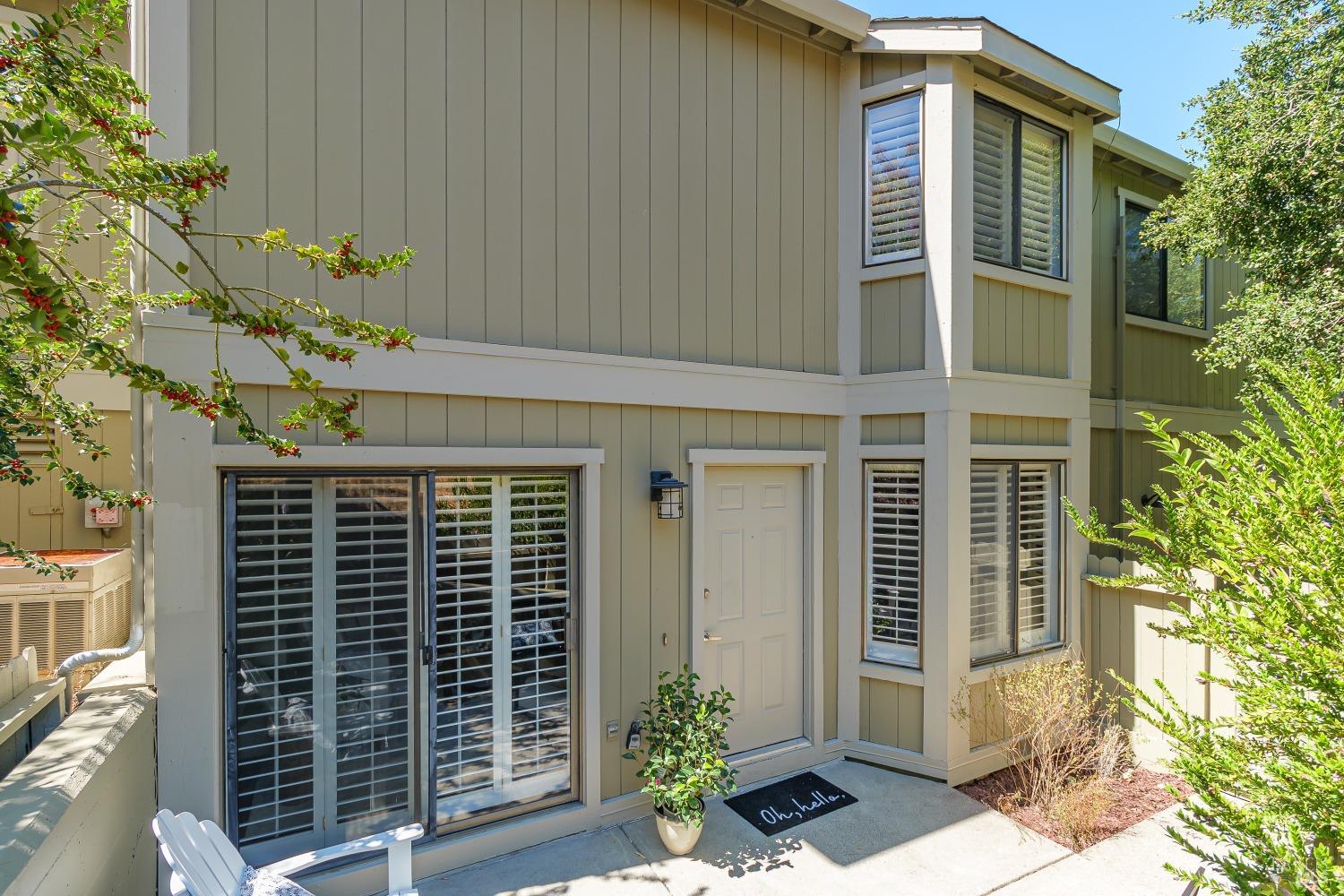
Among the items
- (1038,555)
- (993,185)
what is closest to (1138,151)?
(993,185)

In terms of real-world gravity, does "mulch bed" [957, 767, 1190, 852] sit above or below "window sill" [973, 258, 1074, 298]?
below

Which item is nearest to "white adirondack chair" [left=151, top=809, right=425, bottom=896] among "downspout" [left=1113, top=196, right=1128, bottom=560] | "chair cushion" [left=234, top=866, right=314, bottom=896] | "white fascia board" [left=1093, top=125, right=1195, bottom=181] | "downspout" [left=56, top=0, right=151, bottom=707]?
"chair cushion" [left=234, top=866, right=314, bottom=896]

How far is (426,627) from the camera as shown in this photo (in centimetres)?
381

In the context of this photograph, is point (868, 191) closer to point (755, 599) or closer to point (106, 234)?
point (755, 599)

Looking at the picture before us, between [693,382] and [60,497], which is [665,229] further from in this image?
Result: [60,497]

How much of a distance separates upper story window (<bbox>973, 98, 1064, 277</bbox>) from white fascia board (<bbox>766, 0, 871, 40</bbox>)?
3.37 ft

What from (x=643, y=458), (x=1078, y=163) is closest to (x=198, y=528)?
(x=643, y=458)

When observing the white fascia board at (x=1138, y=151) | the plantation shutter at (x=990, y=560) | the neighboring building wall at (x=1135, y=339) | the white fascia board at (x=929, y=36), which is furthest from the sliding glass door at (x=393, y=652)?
the white fascia board at (x=1138, y=151)

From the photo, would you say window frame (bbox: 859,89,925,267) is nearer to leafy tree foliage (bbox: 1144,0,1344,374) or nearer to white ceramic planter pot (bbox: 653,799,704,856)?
leafy tree foliage (bbox: 1144,0,1344,374)

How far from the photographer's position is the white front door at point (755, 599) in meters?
4.82

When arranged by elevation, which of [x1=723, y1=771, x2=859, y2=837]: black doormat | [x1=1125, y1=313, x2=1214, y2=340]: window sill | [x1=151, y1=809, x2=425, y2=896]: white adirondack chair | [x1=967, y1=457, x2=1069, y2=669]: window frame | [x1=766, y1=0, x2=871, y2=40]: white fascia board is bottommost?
[x1=723, y1=771, x2=859, y2=837]: black doormat

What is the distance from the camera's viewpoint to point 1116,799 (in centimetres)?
458

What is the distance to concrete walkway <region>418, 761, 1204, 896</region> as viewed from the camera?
3.68 metres

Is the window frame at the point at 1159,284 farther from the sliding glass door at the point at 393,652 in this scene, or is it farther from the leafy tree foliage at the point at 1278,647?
the sliding glass door at the point at 393,652
